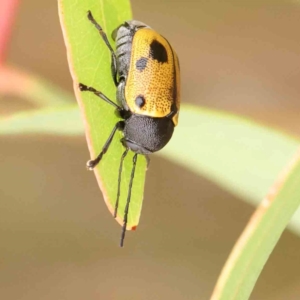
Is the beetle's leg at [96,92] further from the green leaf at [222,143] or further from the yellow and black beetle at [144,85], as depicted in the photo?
the green leaf at [222,143]

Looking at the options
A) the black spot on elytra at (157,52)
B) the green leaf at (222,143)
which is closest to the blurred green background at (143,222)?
the green leaf at (222,143)

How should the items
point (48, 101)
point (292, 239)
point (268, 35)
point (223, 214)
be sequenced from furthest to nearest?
point (268, 35) → point (223, 214) → point (292, 239) → point (48, 101)

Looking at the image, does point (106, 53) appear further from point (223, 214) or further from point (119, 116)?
point (223, 214)

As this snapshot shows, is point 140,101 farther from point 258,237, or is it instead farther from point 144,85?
point 258,237

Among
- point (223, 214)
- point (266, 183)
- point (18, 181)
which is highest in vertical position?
point (266, 183)

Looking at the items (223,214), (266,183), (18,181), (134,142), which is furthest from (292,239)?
(18,181)

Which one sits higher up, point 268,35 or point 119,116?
point 268,35

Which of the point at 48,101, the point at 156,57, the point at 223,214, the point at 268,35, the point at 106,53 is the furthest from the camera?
the point at 268,35

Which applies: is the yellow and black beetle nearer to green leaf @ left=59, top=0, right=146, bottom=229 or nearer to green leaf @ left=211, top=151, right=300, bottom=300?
green leaf @ left=59, top=0, right=146, bottom=229
